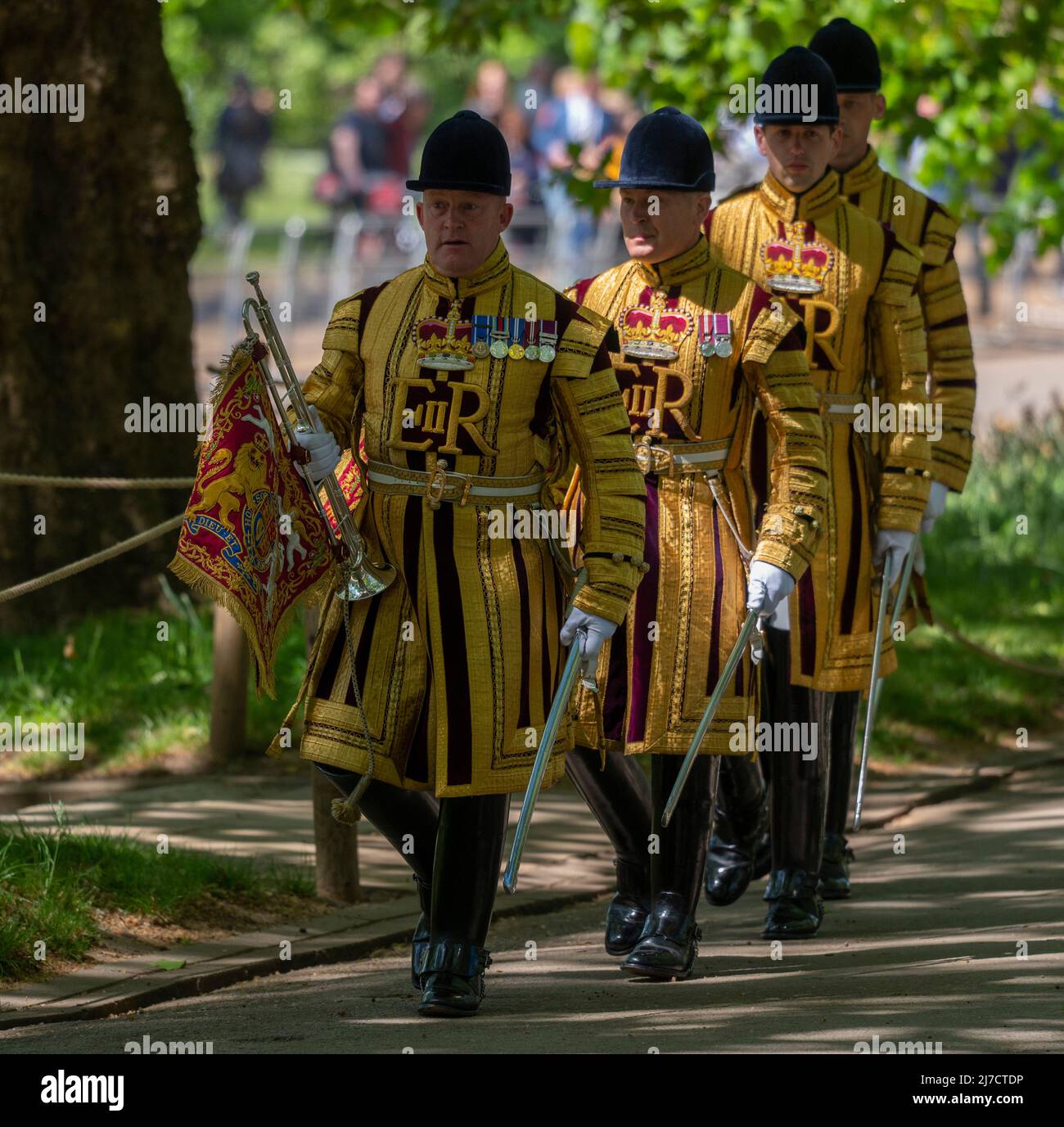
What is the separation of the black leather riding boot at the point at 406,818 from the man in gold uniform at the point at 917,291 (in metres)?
1.85

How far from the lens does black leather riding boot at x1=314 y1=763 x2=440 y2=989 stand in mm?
5664

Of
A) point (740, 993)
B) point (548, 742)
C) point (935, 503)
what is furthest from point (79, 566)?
point (935, 503)

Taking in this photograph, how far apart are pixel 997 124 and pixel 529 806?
7.45 m

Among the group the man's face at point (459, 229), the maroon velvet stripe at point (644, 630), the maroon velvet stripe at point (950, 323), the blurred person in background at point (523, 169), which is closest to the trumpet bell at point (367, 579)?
the man's face at point (459, 229)

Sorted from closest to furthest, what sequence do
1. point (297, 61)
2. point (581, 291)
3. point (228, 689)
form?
point (581, 291) → point (228, 689) → point (297, 61)

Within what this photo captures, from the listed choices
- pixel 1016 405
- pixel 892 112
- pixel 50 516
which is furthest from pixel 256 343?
pixel 1016 405

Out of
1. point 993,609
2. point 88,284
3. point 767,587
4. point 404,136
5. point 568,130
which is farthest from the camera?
point 404,136

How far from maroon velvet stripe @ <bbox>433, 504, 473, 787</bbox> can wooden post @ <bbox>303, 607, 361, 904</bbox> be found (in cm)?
140

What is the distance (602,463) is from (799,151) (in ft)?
5.07

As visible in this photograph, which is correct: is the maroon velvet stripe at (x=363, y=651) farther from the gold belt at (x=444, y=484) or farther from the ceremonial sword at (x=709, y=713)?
the ceremonial sword at (x=709, y=713)

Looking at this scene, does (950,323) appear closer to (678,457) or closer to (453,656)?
(678,457)

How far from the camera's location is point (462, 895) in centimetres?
560

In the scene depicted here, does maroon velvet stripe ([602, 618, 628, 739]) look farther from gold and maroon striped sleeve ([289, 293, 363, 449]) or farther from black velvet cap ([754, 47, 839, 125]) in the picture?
black velvet cap ([754, 47, 839, 125])

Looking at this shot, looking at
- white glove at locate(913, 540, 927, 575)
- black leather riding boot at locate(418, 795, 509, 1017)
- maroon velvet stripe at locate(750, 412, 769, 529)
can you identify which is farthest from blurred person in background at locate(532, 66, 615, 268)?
black leather riding boot at locate(418, 795, 509, 1017)
